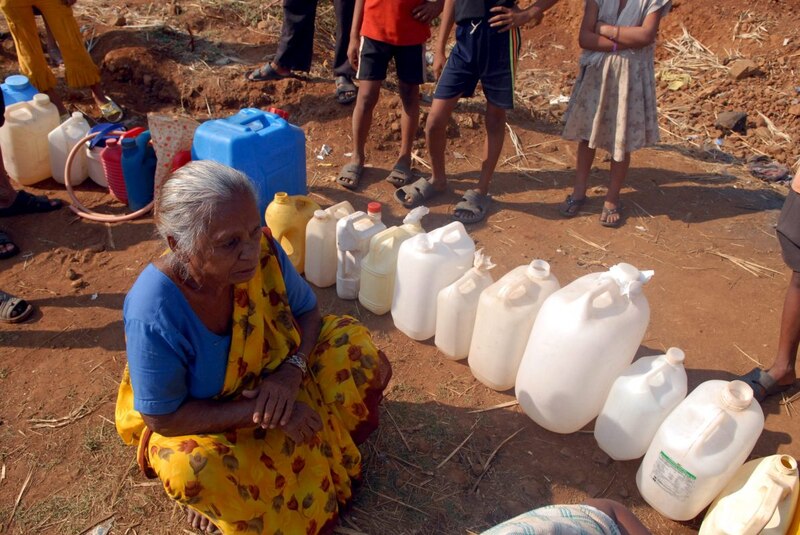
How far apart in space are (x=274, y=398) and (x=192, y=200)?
76 centimetres

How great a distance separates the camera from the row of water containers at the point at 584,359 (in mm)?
2316

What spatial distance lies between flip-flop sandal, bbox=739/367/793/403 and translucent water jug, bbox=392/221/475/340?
151 centimetres

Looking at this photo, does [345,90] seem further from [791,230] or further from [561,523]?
[561,523]

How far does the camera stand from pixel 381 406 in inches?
120

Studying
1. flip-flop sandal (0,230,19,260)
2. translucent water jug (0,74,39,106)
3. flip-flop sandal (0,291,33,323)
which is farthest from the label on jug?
translucent water jug (0,74,39,106)

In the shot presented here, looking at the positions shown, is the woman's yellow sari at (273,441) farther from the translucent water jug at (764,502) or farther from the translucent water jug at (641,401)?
the translucent water jug at (764,502)

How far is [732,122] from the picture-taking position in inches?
227

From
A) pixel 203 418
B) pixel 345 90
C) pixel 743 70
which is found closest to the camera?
pixel 203 418

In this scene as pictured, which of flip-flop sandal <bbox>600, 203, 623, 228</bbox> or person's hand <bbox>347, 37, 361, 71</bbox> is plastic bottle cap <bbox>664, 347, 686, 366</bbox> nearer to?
flip-flop sandal <bbox>600, 203, 623, 228</bbox>

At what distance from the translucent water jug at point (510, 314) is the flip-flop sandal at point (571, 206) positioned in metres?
1.80

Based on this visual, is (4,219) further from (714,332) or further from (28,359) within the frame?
(714,332)

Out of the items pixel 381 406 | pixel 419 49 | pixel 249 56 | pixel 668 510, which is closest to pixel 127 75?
pixel 249 56

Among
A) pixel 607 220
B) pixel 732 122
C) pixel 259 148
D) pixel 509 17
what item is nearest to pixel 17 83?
pixel 259 148

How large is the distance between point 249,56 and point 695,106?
4.61 meters
